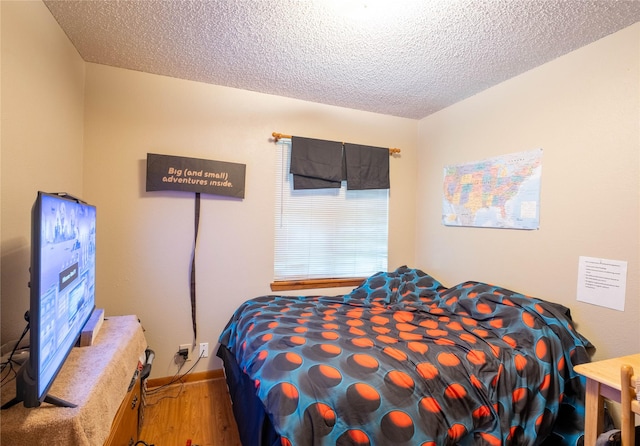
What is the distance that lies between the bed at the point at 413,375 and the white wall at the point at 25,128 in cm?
112

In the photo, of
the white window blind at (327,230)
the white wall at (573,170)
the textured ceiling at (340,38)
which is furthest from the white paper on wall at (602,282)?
the white window blind at (327,230)

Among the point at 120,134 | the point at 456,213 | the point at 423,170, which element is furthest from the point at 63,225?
the point at 423,170

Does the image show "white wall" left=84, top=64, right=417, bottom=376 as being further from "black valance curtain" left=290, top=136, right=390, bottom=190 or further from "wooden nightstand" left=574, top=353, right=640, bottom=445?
"wooden nightstand" left=574, top=353, right=640, bottom=445

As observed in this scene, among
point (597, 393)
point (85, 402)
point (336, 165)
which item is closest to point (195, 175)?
point (336, 165)

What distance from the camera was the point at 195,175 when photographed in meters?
2.26

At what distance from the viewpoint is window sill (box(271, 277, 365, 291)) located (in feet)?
8.46

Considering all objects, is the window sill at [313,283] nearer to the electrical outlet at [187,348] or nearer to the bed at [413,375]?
the bed at [413,375]

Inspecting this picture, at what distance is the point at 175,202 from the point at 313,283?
141 cm

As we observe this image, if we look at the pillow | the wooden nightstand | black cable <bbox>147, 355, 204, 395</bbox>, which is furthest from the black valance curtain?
the wooden nightstand

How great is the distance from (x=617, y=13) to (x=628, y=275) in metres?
1.38

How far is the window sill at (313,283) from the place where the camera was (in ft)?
8.46

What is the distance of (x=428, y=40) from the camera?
1.69 meters

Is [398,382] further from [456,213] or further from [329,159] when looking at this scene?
[329,159]

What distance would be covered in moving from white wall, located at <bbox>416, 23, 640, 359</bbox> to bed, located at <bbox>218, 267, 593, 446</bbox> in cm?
22
